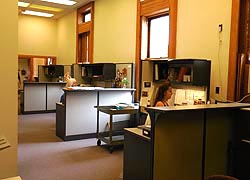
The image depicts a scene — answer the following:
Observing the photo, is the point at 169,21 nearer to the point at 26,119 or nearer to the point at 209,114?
the point at 209,114

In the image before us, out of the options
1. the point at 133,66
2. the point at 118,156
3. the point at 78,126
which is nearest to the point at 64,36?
the point at 133,66

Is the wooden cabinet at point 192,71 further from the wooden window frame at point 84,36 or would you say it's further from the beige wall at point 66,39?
the beige wall at point 66,39

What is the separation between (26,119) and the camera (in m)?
7.60

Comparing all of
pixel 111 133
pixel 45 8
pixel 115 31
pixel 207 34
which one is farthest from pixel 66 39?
pixel 207 34

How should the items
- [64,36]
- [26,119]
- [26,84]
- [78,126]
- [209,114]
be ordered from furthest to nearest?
[64,36] < [26,84] < [26,119] < [78,126] < [209,114]

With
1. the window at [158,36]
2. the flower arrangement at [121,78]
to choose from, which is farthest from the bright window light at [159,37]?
the flower arrangement at [121,78]

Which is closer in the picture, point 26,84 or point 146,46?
point 146,46

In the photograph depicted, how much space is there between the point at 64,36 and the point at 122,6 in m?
4.55

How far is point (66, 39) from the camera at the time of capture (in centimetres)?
1038

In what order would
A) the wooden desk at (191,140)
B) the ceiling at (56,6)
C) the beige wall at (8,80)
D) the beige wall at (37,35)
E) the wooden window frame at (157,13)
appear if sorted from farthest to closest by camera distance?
the beige wall at (37,35) → the ceiling at (56,6) → the wooden window frame at (157,13) → the beige wall at (8,80) → the wooden desk at (191,140)

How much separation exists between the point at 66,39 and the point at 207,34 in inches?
282

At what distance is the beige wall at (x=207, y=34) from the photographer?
4.05 metres

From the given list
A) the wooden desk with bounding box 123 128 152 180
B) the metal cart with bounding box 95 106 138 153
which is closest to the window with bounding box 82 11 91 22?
the metal cart with bounding box 95 106 138 153

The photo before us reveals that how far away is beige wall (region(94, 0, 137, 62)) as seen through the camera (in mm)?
6391
